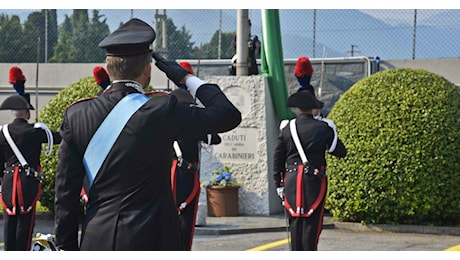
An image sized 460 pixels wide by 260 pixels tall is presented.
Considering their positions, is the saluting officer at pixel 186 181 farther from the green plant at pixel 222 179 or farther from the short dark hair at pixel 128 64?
the short dark hair at pixel 128 64

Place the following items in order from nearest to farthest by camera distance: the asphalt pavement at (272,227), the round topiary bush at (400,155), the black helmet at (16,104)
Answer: the black helmet at (16,104), the round topiary bush at (400,155), the asphalt pavement at (272,227)

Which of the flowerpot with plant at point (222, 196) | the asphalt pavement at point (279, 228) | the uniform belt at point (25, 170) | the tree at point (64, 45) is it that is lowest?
the asphalt pavement at point (279, 228)

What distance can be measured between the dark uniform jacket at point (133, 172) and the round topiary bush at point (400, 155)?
7734 millimetres

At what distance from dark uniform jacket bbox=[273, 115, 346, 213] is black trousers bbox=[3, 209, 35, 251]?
254 cm

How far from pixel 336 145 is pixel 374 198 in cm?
368

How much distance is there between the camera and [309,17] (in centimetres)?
1753

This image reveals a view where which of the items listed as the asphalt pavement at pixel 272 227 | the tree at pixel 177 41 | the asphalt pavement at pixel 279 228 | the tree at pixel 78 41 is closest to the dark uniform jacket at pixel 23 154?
the asphalt pavement at pixel 279 228

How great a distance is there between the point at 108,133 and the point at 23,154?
197 inches

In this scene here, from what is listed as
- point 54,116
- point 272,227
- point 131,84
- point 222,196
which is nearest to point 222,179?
point 222,196

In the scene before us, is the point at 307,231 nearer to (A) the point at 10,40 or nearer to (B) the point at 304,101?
(B) the point at 304,101

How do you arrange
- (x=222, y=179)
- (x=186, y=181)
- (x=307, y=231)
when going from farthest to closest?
(x=222, y=179) < (x=186, y=181) < (x=307, y=231)

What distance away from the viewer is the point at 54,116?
1266cm

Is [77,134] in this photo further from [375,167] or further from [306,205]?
[375,167]

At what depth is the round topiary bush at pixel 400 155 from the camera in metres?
11.1
